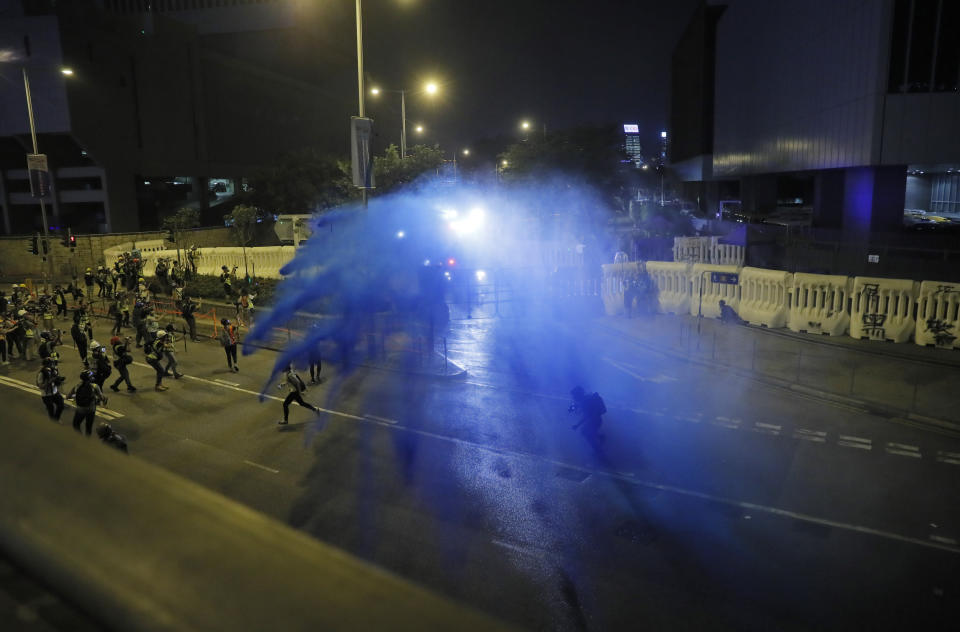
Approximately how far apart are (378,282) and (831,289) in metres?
13.2

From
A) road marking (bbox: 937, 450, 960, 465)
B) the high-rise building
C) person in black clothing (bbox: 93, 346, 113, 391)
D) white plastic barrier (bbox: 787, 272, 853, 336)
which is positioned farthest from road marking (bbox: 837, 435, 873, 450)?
the high-rise building

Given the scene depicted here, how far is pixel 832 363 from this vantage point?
51.5 ft

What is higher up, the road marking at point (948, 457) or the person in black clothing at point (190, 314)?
the person in black clothing at point (190, 314)

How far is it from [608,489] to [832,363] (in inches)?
354

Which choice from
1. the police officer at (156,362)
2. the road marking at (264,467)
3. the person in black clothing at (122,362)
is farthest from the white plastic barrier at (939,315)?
the person in black clothing at (122,362)

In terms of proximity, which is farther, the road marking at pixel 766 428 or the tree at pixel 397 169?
the tree at pixel 397 169

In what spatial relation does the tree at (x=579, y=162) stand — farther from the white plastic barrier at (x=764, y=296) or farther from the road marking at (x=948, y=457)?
the road marking at (x=948, y=457)

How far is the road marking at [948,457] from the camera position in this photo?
10305 mm

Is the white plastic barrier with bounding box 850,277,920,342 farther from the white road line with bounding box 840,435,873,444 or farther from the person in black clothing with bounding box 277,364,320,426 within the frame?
the person in black clothing with bounding box 277,364,320,426

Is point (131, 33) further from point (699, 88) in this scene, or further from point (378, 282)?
point (699, 88)

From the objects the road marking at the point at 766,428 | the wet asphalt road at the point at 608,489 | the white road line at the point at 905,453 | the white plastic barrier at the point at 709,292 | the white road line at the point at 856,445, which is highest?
the white plastic barrier at the point at 709,292

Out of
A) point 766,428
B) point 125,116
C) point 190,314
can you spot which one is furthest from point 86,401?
point 125,116

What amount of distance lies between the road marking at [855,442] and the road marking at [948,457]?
946 mm

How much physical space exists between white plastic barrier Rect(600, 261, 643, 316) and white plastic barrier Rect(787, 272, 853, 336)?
5.39 meters
